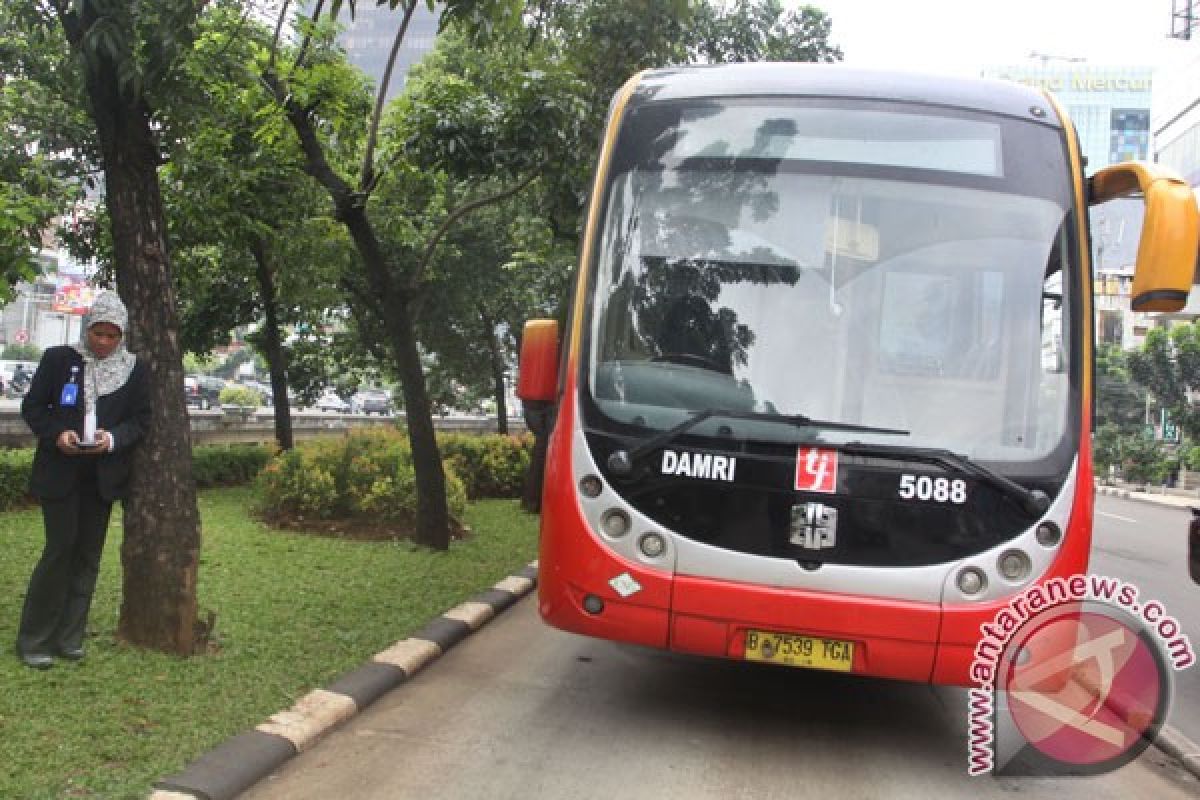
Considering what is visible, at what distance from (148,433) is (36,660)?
1166 millimetres

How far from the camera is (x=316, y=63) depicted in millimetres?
10039

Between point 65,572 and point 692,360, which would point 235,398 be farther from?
point 692,360

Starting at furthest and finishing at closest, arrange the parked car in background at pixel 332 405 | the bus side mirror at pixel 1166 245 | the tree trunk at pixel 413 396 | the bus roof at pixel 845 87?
the parked car in background at pixel 332 405
the tree trunk at pixel 413 396
the bus roof at pixel 845 87
the bus side mirror at pixel 1166 245

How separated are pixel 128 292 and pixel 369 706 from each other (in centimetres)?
243

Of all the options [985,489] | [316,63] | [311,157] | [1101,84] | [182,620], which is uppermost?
[1101,84]

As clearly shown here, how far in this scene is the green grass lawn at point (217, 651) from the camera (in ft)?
13.1

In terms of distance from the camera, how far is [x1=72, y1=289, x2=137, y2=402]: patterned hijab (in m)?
5.02

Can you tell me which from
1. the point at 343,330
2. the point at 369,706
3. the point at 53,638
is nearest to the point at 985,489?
the point at 369,706

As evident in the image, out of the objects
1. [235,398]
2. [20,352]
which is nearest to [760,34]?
[235,398]

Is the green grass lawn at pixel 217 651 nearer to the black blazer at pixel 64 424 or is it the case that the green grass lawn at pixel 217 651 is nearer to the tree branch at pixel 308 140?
the black blazer at pixel 64 424

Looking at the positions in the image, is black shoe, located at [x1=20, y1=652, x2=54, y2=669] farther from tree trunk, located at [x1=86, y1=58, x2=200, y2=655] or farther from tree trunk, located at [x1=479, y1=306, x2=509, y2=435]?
tree trunk, located at [x1=479, y1=306, x2=509, y2=435]

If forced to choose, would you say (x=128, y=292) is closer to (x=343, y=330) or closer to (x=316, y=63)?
(x=316, y=63)

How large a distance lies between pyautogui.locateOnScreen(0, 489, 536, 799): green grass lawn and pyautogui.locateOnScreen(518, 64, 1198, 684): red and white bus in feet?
5.12

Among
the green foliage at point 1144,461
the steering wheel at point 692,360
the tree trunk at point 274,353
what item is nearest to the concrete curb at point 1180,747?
the steering wheel at point 692,360
